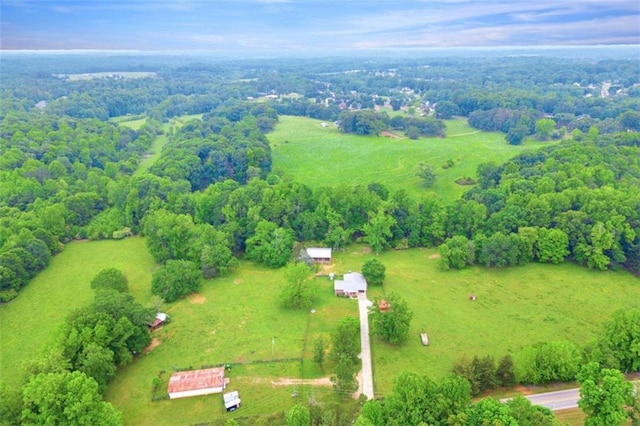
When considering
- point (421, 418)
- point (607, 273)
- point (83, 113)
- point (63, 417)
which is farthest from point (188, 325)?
point (83, 113)

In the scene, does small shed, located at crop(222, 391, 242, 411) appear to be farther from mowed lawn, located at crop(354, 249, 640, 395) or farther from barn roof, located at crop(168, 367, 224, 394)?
mowed lawn, located at crop(354, 249, 640, 395)

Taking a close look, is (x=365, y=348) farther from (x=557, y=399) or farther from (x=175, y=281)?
(x=175, y=281)

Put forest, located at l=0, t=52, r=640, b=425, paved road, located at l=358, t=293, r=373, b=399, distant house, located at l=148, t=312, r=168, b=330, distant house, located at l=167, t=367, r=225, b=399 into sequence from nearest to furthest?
forest, located at l=0, t=52, r=640, b=425, distant house, located at l=167, t=367, r=225, b=399, paved road, located at l=358, t=293, r=373, b=399, distant house, located at l=148, t=312, r=168, b=330

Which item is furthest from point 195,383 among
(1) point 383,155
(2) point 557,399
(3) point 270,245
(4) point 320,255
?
(1) point 383,155

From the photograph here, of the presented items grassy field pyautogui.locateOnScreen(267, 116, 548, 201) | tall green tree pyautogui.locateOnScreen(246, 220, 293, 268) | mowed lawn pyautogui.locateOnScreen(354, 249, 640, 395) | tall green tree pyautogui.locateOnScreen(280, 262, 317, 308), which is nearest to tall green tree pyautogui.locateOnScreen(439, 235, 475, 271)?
mowed lawn pyautogui.locateOnScreen(354, 249, 640, 395)

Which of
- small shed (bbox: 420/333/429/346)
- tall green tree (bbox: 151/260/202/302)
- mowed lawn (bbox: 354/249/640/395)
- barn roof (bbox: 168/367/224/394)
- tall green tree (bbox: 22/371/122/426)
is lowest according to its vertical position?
mowed lawn (bbox: 354/249/640/395)

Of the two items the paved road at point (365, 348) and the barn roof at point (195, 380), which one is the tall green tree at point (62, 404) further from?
the paved road at point (365, 348)
